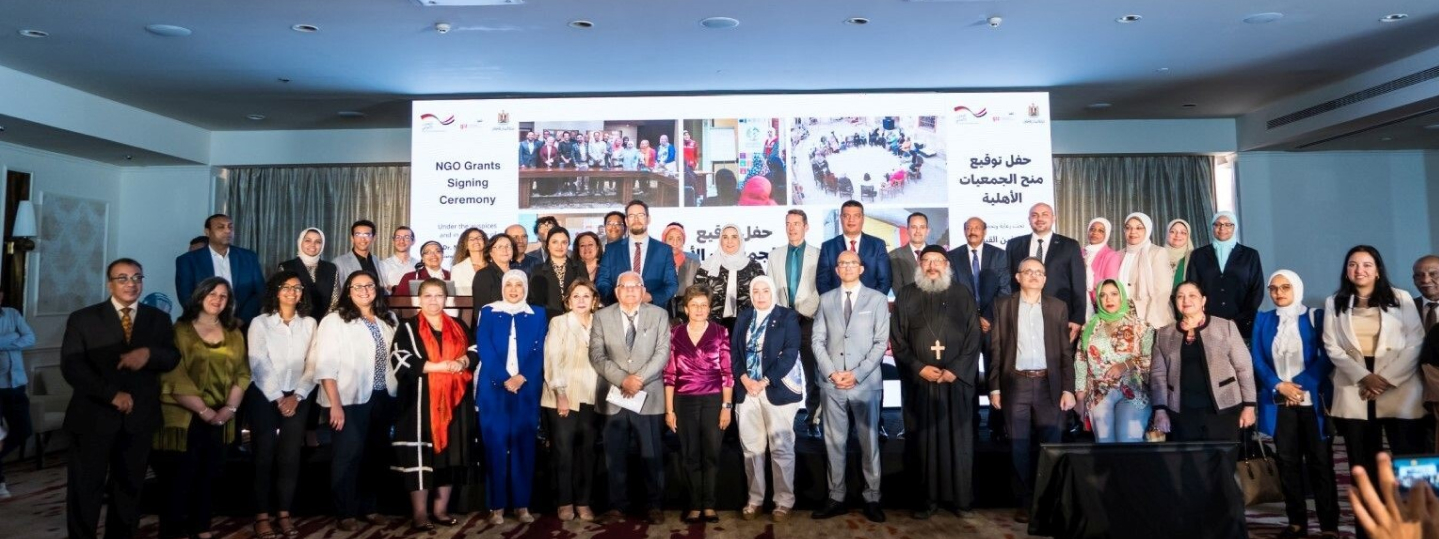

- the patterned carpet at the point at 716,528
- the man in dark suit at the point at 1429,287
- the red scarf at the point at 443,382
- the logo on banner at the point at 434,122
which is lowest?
the patterned carpet at the point at 716,528

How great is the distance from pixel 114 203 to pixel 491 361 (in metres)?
7.32

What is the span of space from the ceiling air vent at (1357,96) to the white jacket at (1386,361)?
394 cm

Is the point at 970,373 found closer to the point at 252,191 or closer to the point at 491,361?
the point at 491,361

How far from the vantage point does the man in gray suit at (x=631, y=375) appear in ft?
15.5

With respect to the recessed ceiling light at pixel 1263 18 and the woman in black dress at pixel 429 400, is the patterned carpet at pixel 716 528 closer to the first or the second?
the woman in black dress at pixel 429 400

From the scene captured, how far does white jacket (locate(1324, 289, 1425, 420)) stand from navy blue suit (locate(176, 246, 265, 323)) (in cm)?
595

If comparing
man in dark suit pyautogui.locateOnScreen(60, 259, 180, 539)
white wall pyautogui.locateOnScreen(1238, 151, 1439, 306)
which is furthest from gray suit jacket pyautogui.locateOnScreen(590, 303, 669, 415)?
white wall pyautogui.locateOnScreen(1238, 151, 1439, 306)

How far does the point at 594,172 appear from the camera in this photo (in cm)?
824

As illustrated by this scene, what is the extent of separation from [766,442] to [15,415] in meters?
5.29

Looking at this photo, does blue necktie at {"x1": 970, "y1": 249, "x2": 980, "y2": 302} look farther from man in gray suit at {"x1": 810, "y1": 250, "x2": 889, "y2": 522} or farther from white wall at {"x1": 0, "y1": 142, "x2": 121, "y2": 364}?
white wall at {"x1": 0, "y1": 142, "x2": 121, "y2": 364}

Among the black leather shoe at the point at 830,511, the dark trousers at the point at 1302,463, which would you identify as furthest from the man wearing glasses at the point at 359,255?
the dark trousers at the point at 1302,463

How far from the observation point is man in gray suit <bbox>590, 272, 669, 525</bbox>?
4.71 meters

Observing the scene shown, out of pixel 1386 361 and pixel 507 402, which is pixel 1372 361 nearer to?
pixel 1386 361

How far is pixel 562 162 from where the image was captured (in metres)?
8.23
